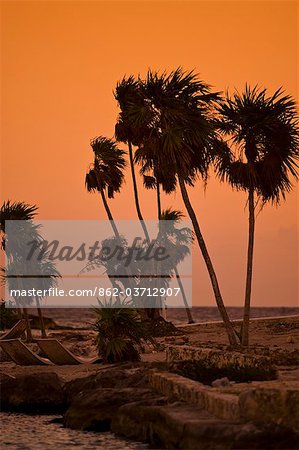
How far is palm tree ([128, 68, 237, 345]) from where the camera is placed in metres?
24.5

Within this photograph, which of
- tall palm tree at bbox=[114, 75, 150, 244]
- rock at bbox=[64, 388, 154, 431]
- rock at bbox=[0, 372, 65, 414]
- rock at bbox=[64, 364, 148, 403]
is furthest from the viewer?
tall palm tree at bbox=[114, 75, 150, 244]

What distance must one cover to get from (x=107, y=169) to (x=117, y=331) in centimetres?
Answer: 1929

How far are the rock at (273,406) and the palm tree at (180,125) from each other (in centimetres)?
1269

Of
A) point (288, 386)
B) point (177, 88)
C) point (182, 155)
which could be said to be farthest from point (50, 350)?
point (288, 386)

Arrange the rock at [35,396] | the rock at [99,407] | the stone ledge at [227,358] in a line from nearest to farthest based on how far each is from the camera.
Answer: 1. the rock at [99,407]
2. the stone ledge at [227,358]
3. the rock at [35,396]

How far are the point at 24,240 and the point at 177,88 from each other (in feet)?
52.8

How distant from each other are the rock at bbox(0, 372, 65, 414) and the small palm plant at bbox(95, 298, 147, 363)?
5.01 meters

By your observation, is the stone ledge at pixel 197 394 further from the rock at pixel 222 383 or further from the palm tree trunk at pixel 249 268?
the palm tree trunk at pixel 249 268

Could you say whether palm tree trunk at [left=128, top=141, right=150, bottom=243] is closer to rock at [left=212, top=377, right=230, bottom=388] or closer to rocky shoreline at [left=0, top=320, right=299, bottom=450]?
rocky shoreline at [left=0, top=320, right=299, bottom=450]

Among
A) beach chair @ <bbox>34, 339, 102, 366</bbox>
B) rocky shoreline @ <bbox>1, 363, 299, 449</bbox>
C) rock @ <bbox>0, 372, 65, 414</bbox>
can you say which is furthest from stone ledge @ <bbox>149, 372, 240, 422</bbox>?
beach chair @ <bbox>34, 339, 102, 366</bbox>

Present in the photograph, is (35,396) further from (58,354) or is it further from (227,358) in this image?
(58,354)

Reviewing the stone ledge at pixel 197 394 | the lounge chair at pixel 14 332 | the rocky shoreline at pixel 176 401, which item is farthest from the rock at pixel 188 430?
the lounge chair at pixel 14 332

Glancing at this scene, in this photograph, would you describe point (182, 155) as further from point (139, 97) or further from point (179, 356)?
point (179, 356)

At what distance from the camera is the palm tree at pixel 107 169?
41844 millimetres
